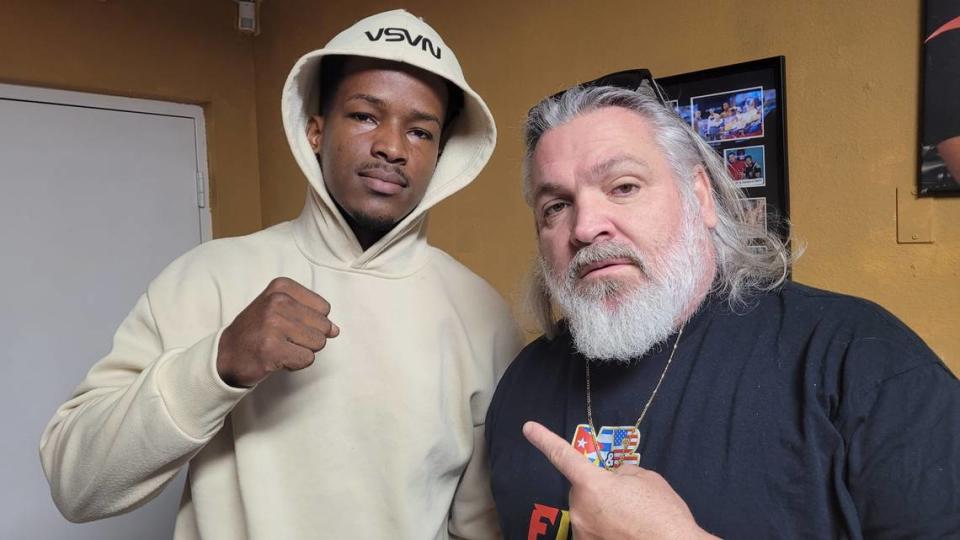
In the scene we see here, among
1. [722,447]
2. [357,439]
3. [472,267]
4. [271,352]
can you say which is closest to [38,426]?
[472,267]

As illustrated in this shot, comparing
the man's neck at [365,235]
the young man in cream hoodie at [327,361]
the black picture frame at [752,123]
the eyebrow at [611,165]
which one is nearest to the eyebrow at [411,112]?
Result: the young man in cream hoodie at [327,361]

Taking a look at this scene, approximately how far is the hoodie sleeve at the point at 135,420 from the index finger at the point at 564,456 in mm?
401

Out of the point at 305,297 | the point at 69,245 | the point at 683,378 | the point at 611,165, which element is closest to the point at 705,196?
the point at 611,165

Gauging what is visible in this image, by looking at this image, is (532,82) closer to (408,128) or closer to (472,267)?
(472,267)

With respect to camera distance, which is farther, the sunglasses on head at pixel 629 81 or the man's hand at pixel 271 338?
the sunglasses on head at pixel 629 81

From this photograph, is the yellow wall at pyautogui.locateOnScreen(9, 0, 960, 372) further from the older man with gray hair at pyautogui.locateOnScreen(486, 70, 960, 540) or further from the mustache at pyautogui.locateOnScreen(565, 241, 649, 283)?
the mustache at pyautogui.locateOnScreen(565, 241, 649, 283)

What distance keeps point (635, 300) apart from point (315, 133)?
0.70 meters

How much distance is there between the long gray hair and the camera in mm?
1002

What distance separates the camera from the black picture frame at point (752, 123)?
1470 mm

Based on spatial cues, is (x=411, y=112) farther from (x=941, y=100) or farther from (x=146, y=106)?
(x=146, y=106)

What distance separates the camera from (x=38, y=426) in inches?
87.8

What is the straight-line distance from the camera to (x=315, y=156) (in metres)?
1.26

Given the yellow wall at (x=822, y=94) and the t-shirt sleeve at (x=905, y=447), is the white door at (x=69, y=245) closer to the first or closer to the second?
the yellow wall at (x=822, y=94)

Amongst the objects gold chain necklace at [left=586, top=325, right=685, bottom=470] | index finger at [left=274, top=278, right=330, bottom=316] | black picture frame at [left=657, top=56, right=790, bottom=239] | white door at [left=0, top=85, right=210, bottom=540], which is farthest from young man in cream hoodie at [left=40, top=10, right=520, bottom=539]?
white door at [left=0, top=85, right=210, bottom=540]
